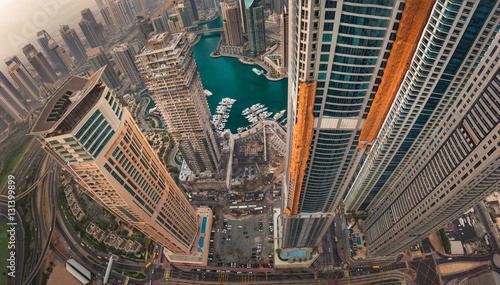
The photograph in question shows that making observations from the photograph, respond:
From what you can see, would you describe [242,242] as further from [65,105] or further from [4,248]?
[4,248]

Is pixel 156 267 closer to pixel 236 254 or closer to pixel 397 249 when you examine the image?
pixel 236 254

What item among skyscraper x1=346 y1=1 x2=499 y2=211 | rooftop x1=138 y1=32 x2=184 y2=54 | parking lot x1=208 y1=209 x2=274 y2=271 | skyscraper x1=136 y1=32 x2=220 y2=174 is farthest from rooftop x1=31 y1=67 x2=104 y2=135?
parking lot x1=208 y1=209 x2=274 y2=271

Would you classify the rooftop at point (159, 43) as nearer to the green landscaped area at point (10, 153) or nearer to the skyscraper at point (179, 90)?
the skyscraper at point (179, 90)

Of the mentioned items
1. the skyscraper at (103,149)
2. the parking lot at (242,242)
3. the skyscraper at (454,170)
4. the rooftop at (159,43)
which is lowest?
the parking lot at (242,242)

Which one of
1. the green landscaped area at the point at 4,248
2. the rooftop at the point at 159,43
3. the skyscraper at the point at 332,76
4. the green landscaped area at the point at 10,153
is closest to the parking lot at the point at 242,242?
the skyscraper at the point at 332,76

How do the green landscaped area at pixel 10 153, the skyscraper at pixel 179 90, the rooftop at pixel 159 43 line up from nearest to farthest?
the rooftop at pixel 159 43 < the skyscraper at pixel 179 90 < the green landscaped area at pixel 10 153

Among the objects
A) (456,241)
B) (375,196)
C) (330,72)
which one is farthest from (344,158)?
(456,241)

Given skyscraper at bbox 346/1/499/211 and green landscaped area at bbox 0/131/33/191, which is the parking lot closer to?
skyscraper at bbox 346/1/499/211
